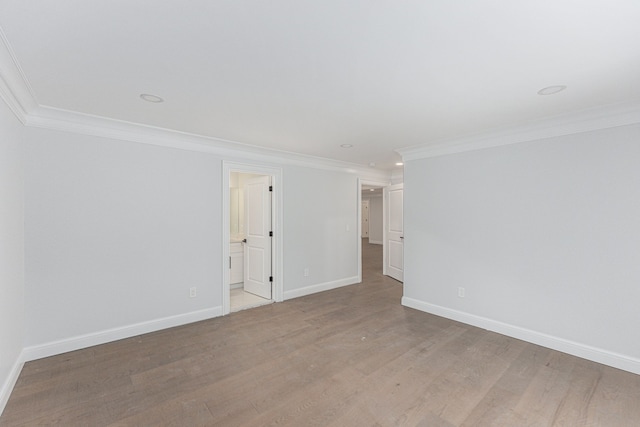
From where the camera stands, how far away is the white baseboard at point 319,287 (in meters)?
4.76

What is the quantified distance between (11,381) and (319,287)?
3739 mm

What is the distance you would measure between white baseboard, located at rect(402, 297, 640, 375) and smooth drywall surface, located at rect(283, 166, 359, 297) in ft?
5.64

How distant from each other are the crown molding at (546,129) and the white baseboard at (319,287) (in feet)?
9.00

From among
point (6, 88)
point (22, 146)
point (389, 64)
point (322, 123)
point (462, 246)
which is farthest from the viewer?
point (462, 246)

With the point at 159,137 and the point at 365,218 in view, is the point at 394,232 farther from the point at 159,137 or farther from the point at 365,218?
the point at 365,218

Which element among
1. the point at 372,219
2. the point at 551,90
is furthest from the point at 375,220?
the point at 551,90

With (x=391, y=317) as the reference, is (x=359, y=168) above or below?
above

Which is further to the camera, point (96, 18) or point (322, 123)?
point (322, 123)

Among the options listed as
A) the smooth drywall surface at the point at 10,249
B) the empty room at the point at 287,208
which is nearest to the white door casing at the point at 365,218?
the empty room at the point at 287,208

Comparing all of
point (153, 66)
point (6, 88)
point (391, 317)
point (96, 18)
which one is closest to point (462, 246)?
point (391, 317)

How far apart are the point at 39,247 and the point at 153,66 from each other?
7.36 feet

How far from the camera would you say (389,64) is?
6.20 ft

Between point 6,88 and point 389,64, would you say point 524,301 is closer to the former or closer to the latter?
point 389,64

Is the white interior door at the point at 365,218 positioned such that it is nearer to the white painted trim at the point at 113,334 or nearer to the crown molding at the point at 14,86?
the white painted trim at the point at 113,334
